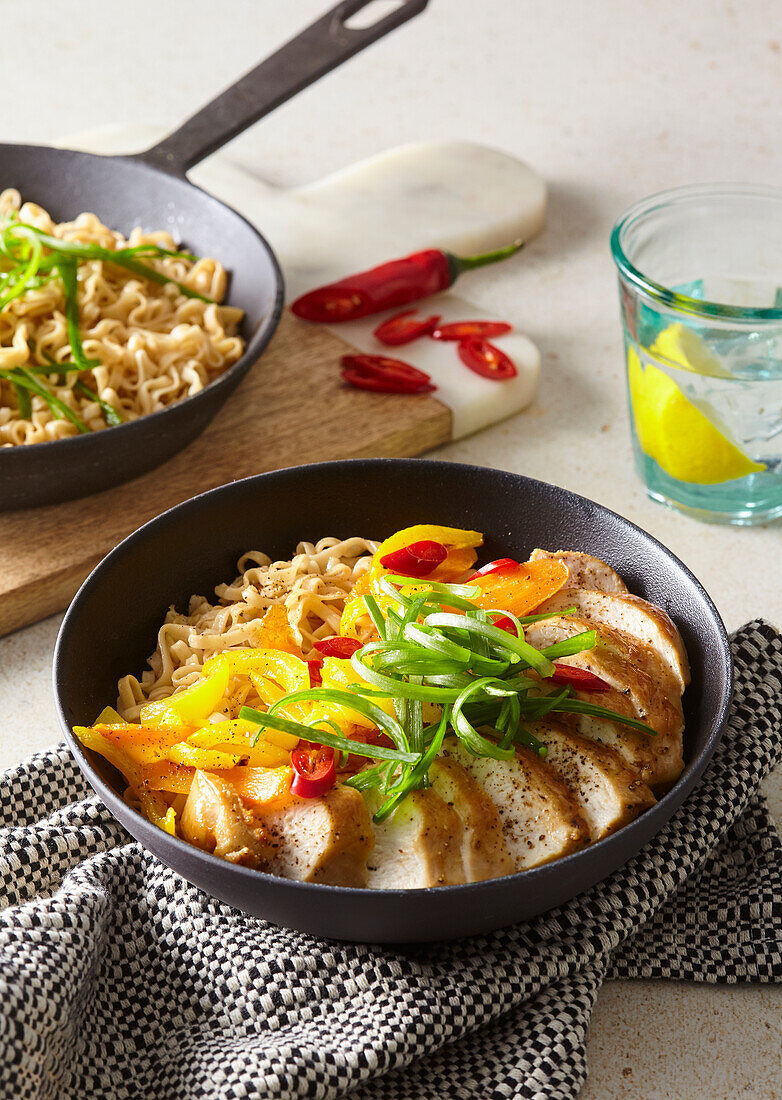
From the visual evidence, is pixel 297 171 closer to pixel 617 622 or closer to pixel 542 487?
pixel 542 487

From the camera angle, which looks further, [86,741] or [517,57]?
[517,57]

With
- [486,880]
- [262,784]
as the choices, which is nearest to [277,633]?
[262,784]

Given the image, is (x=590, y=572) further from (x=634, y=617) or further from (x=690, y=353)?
(x=690, y=353)

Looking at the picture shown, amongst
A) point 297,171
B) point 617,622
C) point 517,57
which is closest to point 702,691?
point 617,622

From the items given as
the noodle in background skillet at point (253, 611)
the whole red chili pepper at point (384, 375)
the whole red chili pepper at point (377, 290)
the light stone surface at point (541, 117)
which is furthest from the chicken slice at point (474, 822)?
the whole red chili pepper at point (377, 290)

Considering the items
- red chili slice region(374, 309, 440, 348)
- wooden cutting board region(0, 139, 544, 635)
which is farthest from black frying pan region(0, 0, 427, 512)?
red chili slice region(374, 309, 440, 348)

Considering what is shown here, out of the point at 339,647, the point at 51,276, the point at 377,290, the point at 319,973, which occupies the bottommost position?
the point at 319,973
